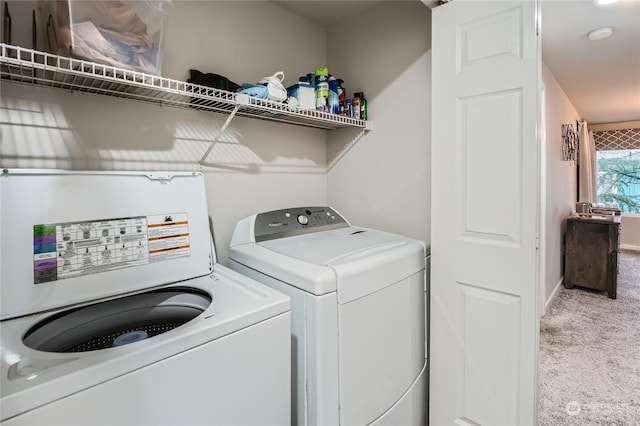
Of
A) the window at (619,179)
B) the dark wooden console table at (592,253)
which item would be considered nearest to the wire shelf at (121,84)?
the dark wooden console table at (592,253)

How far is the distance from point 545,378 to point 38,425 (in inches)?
104

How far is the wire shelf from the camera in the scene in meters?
0.94

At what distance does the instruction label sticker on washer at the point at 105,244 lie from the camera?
3.30 ft

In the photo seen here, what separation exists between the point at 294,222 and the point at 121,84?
97 centimetres

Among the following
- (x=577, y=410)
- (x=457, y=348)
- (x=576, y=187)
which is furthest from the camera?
(x=576, y=187)

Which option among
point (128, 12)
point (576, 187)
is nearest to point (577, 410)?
point (128, 12)

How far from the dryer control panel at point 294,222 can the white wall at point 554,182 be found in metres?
2.50

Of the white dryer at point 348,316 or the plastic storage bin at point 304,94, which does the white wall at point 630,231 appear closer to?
the white dryer at point 348,316

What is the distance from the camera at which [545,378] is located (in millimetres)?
2133

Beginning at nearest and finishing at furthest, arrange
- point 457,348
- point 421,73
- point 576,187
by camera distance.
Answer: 1. point 457,348
2. point 421,73
3. point 576,187

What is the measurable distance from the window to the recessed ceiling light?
17.0 feet

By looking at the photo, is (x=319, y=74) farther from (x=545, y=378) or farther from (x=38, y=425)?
(x=545, y=378)

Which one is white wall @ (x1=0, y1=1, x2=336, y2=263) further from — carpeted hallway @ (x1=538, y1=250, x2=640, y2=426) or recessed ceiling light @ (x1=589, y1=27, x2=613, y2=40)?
recessed ceiling light @ (x1=589, y1=27, x2=613, y2=40)

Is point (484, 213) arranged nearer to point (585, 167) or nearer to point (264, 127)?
point (264, 127)
